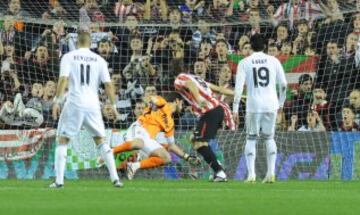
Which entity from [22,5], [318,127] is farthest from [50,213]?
[22,5]

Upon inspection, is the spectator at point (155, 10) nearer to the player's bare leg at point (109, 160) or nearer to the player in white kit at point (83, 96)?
the player in white kit at point (83, 96)

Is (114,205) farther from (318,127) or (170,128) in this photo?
(318,127)

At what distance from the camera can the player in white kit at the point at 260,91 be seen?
16.4 m

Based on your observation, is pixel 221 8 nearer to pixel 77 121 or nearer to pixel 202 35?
pixel 202 35

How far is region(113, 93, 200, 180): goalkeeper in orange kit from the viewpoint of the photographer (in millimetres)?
18859

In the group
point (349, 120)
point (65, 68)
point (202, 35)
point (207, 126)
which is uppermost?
point (65, 68)

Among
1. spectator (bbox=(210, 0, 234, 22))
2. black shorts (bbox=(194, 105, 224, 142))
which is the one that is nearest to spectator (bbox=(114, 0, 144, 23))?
spectator (bbox=(210, 0, 234, 22))

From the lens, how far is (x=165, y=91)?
2175cm

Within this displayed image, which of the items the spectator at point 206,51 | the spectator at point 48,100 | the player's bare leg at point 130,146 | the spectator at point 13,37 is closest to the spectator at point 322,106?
the spectator at point 206,51

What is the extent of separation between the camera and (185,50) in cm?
2236

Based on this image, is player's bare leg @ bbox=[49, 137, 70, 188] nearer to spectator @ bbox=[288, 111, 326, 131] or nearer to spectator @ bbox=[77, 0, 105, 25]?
spectator @ bbox=[288, 111, 326, 131]

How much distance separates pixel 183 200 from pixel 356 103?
8.87 metres

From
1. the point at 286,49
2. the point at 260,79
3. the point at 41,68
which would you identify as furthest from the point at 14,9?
Result: the point at 260,79

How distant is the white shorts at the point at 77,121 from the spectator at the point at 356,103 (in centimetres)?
703
